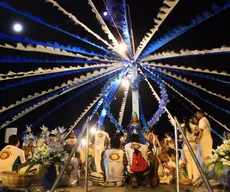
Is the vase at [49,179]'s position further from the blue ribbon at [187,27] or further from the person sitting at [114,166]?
the blue ribbon at [187,27]

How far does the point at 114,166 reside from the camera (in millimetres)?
7105

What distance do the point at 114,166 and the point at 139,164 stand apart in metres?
0.68

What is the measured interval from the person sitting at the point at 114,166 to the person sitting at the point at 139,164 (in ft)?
0.73

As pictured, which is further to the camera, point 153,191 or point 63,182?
point 63,182

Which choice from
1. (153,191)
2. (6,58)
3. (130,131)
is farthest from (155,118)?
(6,58)

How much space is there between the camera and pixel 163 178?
7.57 metres

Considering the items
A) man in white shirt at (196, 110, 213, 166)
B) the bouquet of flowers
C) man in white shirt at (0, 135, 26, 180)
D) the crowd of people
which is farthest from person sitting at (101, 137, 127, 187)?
the bouquet of flowers

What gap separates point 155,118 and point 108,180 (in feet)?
11.4

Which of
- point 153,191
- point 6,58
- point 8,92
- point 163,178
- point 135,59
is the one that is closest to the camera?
point 153,191

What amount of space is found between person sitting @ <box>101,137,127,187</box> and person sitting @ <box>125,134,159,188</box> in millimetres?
221

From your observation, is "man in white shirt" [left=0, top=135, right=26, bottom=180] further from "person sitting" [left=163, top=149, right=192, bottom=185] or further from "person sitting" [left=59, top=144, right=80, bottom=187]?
"person sitting" [left=163, top=149, right=192, bottom=185]

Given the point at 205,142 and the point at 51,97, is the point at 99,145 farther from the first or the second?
the point at 205,142

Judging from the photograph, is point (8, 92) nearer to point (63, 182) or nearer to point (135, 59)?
point (135, 59)

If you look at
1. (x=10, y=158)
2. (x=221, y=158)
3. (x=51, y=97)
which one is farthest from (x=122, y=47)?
(x=221, y=158)
